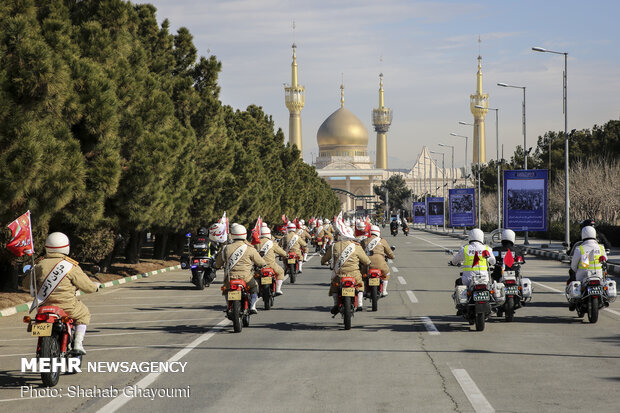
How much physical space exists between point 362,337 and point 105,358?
3.57 meters

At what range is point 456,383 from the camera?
28.0 feet

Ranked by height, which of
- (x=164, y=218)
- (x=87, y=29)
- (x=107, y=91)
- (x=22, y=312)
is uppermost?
(x=87, y=29)

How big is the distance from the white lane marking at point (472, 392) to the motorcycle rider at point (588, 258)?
18.3 ft

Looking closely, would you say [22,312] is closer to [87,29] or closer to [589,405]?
[87,29]

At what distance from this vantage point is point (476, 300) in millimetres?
12547

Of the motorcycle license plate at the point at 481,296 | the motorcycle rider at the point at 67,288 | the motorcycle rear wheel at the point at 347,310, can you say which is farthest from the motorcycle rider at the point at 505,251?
the motorcycle rider at the point at 67,288

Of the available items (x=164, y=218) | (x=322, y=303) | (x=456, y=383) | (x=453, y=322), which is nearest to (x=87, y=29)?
(x=164, y=218)

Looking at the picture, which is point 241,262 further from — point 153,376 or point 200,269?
point 200,269

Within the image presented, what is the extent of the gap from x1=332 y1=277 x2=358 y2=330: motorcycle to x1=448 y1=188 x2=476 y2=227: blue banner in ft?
152

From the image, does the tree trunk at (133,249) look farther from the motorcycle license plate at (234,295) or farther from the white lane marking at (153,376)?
the motorcycle license plate at (234,295)

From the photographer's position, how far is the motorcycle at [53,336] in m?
8.55

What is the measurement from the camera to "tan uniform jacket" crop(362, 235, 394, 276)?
16.3m

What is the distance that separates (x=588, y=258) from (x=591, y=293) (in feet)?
2.21

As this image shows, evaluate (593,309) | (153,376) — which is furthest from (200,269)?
(153,376)
